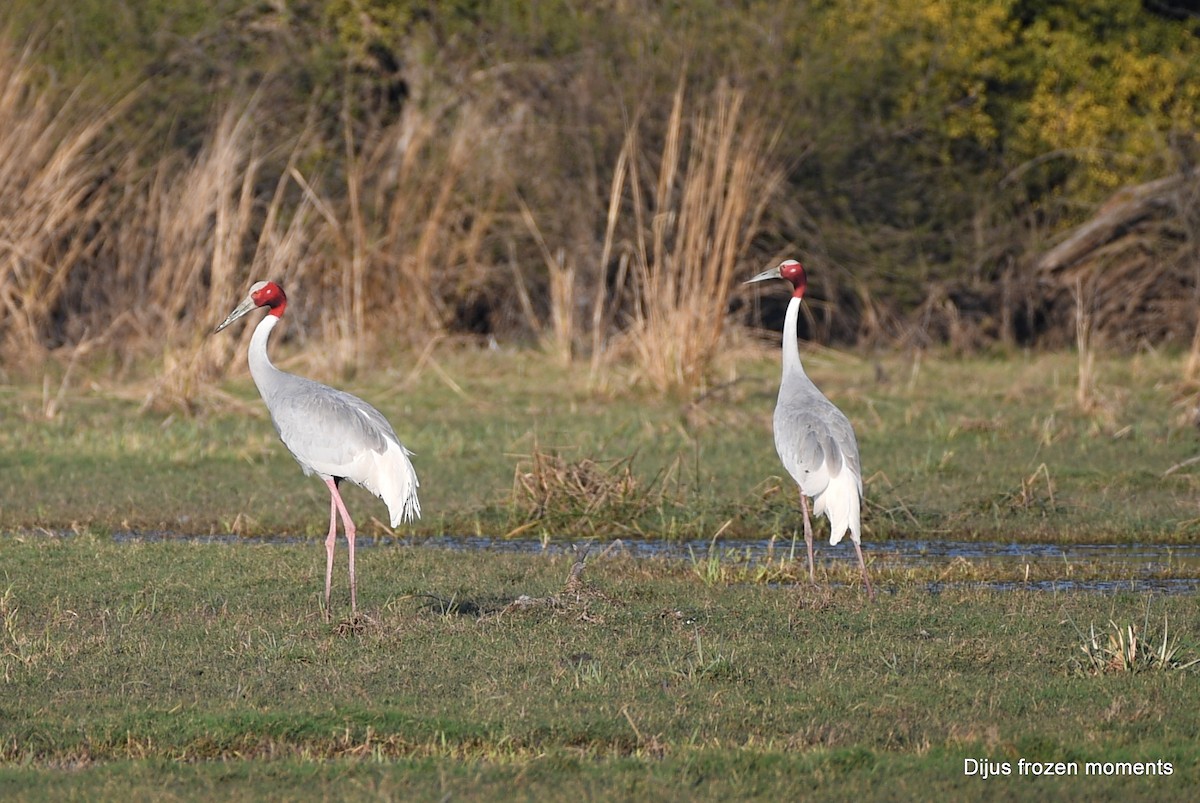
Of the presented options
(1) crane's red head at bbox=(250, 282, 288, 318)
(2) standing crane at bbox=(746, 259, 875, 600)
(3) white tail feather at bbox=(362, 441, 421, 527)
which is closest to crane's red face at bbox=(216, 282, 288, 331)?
(1) crane's red head at bbox=(250, 282, 288, 318)

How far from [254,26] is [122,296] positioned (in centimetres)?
690

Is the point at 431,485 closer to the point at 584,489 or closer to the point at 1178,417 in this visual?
the point at 584,489

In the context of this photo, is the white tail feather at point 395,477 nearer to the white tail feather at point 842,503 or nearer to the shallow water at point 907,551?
the shallow water at point 907,551

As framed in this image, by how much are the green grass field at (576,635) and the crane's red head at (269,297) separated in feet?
3.94

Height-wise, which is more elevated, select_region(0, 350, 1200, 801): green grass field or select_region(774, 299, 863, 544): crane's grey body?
select_region(774, 299, 863, 544): crane's grey body

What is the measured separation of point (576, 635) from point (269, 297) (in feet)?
9.49

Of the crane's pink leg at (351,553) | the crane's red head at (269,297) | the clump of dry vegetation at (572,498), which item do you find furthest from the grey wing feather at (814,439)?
the crane's red head at (269,297)

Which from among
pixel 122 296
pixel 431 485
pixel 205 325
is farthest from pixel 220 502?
pixel 122 296

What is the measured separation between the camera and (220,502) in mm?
10359

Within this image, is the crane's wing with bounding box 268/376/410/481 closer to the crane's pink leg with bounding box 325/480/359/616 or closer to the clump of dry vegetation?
the crane's pink leg with bounding box 325/480/359/616

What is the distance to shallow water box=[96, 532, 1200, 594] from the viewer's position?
8367mm

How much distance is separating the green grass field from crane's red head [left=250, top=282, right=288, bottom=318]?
3.94 ft

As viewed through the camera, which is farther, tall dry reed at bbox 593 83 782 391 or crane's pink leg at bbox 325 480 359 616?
tall dry reed at bbox 593 83 782 391

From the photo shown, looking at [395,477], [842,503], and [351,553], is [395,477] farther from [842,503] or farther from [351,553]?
[842,503]
